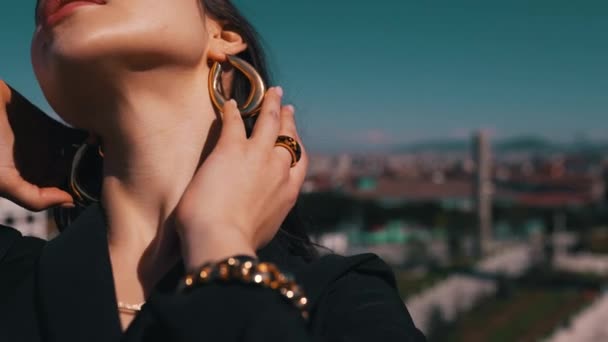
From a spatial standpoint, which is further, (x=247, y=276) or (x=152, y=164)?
(x=152, y=164)

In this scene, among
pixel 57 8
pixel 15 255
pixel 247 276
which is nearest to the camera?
pixel 247 276

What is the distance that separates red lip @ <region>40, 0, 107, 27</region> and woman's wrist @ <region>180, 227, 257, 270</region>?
0.71 feet

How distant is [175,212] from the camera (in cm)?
55

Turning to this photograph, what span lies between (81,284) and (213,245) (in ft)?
0.52

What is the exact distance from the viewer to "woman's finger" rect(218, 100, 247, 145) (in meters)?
0.56

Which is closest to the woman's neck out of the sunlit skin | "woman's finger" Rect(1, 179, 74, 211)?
the sunlit skin

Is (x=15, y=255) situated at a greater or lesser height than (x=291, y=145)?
lesser

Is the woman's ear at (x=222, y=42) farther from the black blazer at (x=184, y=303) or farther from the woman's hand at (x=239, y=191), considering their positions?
the black blazer at (x=184, y=303)

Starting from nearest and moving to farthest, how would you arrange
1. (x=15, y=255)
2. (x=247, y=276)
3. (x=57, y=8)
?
1. (x=247, y=276)
2. (x=57, y=8)
3. (x=15, y=255)

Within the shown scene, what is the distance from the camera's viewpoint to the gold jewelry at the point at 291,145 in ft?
1.97

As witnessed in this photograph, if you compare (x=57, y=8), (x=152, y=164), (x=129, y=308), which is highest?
(x=57, y=8)

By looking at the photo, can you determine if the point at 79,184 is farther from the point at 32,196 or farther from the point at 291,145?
the point at 291,145

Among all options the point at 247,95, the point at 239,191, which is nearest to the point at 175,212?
the point at 239,191

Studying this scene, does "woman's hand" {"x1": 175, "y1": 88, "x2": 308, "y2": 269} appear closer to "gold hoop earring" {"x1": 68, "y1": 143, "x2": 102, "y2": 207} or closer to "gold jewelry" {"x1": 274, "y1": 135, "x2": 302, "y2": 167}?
"gold jewelry" {"x1": 274, "y1": 135, "x2": 302, "y2": 167}
